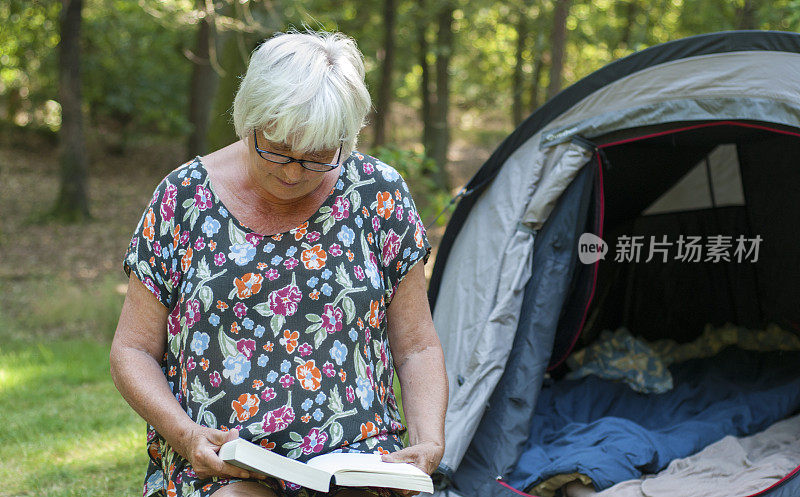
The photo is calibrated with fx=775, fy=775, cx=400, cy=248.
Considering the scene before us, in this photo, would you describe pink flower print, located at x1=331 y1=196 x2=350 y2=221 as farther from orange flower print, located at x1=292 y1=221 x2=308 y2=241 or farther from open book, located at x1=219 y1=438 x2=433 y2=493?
open book, located at x1=219 y1=438 x2=433 y2=493

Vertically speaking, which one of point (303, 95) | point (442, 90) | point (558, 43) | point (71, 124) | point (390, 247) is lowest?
point (390, 247)

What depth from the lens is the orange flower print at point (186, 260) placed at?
1.58 meters

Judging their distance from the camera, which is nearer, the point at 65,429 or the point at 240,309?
the point at 240,309

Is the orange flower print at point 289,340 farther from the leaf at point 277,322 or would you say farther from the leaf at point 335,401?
the leaf at point 335,401

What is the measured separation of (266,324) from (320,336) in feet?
0.37

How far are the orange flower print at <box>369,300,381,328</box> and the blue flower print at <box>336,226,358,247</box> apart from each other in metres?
0.14

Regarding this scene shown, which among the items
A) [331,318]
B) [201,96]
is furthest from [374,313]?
[201,96]

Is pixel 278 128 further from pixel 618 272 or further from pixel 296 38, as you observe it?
pixel 618 272

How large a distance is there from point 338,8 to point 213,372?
32.8 feet

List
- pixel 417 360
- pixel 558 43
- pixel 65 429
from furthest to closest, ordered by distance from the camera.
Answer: pixel 558 43, pixel 65 429, pixel 417 360

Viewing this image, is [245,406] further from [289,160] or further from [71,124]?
[71,124]

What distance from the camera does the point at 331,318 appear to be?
1.59 metres

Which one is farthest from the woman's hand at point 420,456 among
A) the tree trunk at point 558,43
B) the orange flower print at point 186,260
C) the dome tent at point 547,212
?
the tree trunk at point 558,43

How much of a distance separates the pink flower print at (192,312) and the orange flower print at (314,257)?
231 mm
